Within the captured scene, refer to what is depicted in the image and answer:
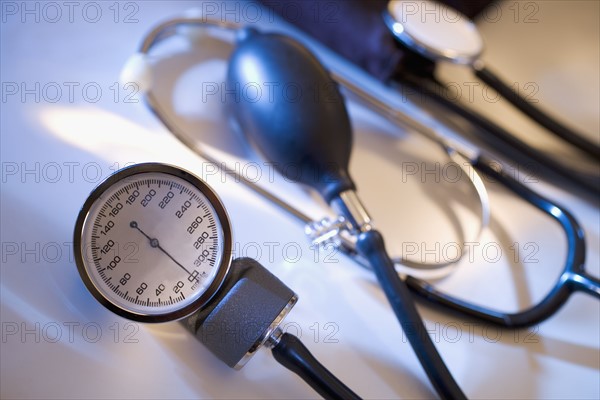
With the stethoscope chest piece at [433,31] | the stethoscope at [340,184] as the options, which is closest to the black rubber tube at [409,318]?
the stethoscope at [340,184]

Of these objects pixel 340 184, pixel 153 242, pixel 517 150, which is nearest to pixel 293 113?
pixel 340 184

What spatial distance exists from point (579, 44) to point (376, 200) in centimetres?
65

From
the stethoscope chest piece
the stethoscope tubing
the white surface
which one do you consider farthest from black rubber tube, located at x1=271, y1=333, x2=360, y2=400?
the stethoscope chest piece

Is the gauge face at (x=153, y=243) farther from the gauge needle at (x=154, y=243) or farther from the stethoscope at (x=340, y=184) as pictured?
the stethoscope at (x=340, y=184)

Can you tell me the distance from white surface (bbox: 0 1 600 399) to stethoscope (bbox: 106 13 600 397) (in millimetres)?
34

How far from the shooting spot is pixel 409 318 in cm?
75

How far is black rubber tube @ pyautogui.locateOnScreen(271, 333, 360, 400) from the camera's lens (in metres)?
0.69

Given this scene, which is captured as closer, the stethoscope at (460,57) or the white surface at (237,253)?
the white surface at (237,253)

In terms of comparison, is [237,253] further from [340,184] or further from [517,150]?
[517,150]

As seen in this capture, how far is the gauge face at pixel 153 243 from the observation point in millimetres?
670

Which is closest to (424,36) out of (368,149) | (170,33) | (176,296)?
(368,149)

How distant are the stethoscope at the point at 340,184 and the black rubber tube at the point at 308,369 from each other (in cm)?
13

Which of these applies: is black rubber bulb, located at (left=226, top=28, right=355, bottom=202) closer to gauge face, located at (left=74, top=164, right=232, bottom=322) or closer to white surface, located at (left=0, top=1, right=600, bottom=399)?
white surface, located at (left=0, top=1, right=600, bottom=399)

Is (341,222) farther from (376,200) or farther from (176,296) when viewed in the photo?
(176,296)
